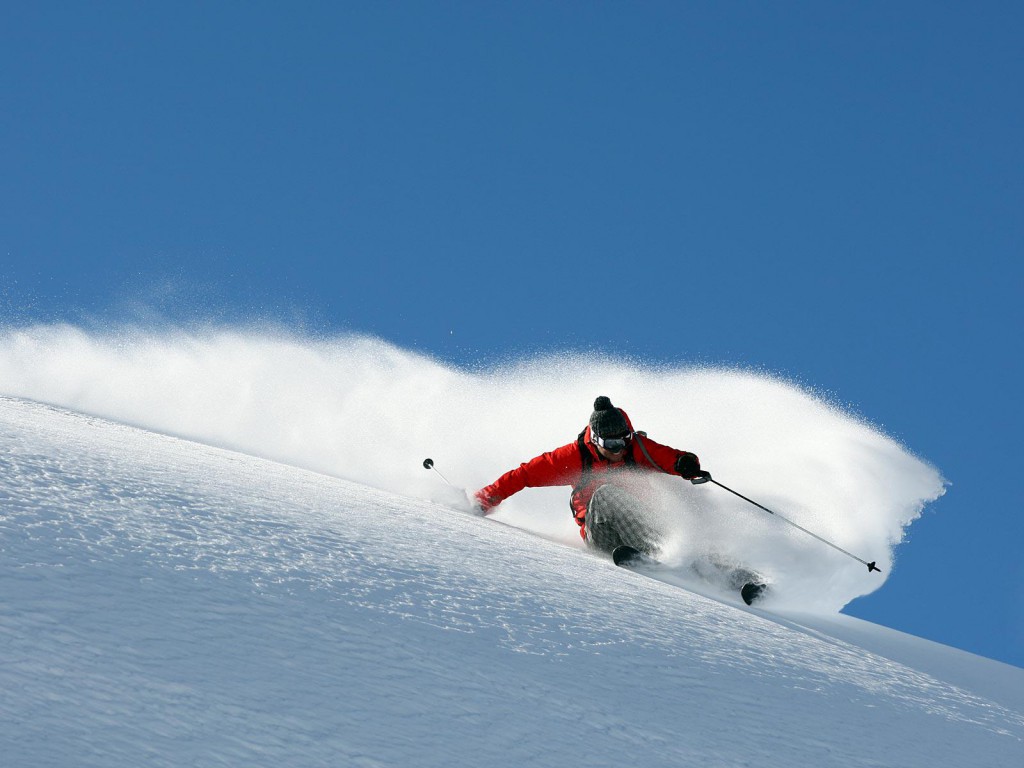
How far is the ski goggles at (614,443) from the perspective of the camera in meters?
6.20

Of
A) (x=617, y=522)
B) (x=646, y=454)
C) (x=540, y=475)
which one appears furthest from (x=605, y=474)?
(x=617, y=522)

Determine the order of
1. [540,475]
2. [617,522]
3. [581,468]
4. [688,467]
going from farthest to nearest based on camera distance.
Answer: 1. [540,475]
2. [581,468]
3. [688,467]
4. [617,522]

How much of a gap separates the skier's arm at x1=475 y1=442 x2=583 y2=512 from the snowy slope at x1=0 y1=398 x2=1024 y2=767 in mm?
2202

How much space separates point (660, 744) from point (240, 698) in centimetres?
97

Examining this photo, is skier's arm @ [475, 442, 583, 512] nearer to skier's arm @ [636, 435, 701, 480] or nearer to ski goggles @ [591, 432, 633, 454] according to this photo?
ski goggles @ [591, 432, 633, 454]

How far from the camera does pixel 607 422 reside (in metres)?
6.17

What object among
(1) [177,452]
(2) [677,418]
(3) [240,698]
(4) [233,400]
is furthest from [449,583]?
(4) [233,400]

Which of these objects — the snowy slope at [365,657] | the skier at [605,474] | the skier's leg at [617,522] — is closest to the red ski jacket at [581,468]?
the skier at [605,474]

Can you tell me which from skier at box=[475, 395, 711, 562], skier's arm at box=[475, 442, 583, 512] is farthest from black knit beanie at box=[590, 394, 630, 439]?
skier's arm at box=[475, 442, 583, 512]

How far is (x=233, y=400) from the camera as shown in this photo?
1331cm

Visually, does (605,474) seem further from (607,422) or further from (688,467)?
(688,467)

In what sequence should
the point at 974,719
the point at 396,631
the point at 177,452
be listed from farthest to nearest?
the point at 177,452 → the point at 974,719 → the point at 396,631

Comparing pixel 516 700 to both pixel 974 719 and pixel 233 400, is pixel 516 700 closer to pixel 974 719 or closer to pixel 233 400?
pixel 974 719

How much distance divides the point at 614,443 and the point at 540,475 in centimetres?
67
